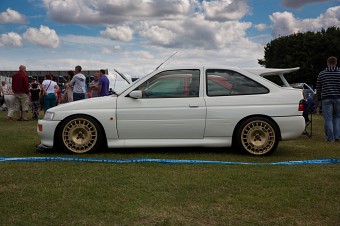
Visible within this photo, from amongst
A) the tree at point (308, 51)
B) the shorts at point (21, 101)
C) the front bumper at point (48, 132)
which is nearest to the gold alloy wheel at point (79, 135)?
the front bumper at point (48, 132)

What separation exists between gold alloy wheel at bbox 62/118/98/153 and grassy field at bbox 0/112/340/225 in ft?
1.82

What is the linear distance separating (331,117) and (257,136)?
3.04 meters

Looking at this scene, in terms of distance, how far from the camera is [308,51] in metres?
56.3

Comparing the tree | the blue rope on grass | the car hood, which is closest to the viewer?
the blue rope on grass

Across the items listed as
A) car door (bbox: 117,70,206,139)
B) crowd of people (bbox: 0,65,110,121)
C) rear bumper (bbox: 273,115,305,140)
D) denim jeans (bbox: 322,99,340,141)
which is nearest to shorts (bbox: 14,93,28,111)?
crowd of people (bbox: 0,65,110,121)

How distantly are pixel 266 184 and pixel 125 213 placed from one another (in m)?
1.88

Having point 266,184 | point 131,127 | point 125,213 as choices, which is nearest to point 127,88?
point 131,127

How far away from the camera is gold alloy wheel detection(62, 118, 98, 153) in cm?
712

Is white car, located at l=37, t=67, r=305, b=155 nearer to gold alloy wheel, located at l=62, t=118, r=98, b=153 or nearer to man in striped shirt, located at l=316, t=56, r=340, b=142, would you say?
gold alloy wheel, located at l=62, t=118, r=98, b=153

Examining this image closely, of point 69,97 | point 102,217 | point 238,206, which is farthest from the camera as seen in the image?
point 69,97

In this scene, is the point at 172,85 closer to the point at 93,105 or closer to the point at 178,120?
the point at 178,120

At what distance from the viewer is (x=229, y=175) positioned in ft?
17.9

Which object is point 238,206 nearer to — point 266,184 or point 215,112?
point 266,184

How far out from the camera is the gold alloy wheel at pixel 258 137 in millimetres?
7113
